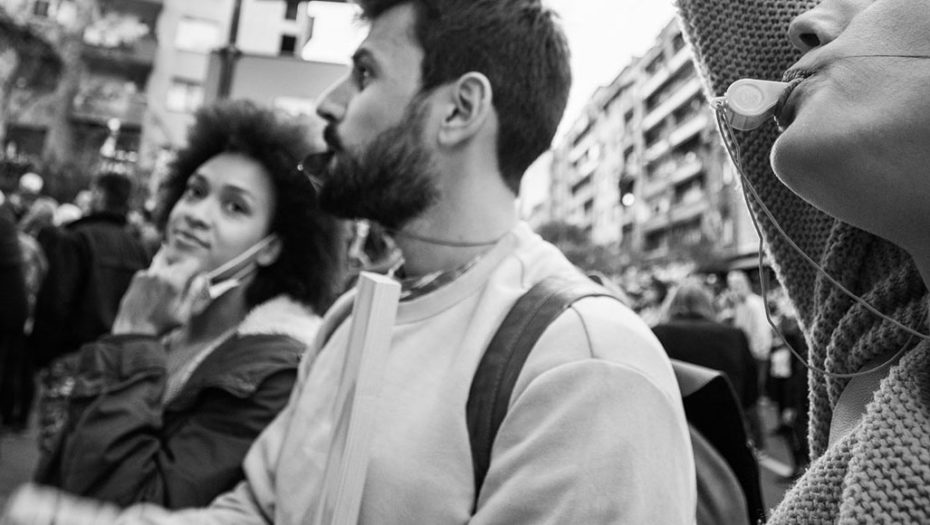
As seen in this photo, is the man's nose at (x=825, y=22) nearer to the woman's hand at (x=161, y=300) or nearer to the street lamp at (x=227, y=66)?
the woman's hand at (x=161, y=300)

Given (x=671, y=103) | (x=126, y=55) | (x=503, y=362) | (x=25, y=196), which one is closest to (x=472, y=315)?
(x=503, y=362)

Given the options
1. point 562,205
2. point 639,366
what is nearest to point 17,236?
point 639,366

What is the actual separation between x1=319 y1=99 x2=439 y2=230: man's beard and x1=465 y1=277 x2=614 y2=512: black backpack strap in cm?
39

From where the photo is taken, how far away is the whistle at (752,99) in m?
0.80

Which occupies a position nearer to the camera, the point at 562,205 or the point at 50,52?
the point at 50,52

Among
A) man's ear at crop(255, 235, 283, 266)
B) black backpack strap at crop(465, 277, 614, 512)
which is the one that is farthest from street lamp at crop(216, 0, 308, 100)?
black backpack strap at crop(465, 277, 614, 512)

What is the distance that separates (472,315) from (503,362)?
176mm

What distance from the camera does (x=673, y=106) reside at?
51.6 meters

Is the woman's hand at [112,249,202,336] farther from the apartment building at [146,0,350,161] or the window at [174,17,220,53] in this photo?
the window at [174,17,220,53]

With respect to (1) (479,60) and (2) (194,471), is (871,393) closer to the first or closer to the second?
(1) (479,60)

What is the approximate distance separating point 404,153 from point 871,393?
0.98 metres

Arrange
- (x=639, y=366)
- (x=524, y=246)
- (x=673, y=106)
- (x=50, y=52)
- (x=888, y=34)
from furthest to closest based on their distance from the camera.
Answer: (x=673, y=106)
(x=50, y=52)
(x=524, y=246)
(x=639, y=366)
(x=888, y=34)

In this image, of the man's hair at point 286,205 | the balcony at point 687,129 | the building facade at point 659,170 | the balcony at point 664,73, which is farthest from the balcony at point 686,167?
the man's hair at point 286,205

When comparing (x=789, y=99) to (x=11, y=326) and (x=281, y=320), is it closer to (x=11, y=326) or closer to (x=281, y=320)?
(x=281, y=320)
